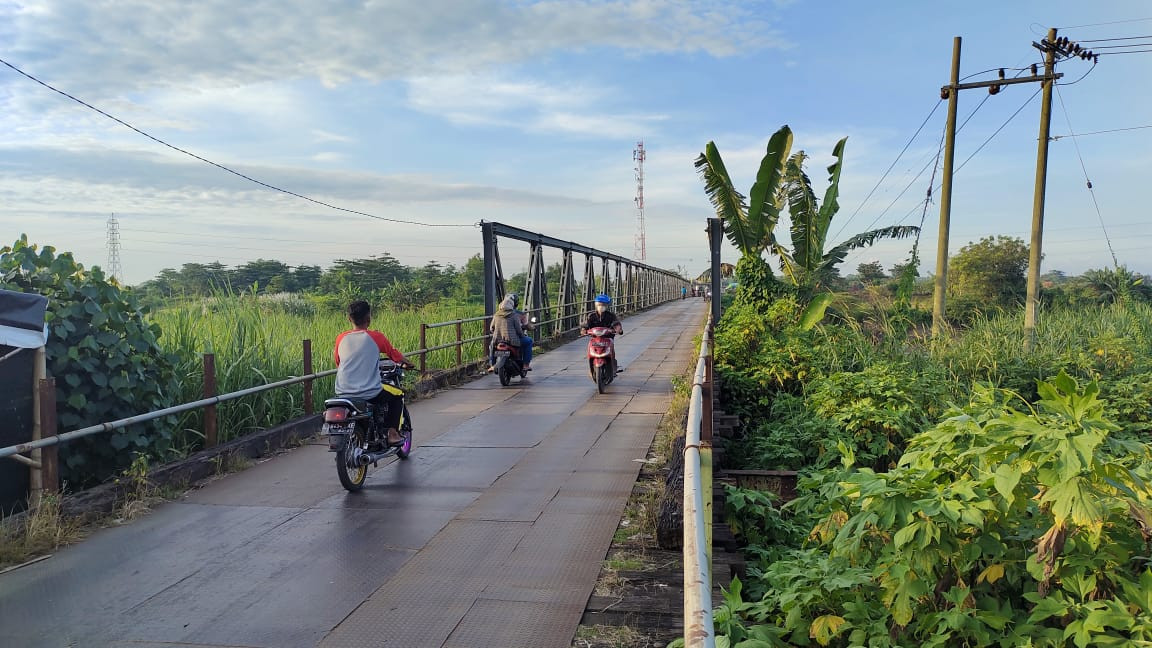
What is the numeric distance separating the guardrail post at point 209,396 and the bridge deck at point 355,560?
0.46m

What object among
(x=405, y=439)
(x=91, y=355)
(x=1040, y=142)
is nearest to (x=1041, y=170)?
(x=1040, y=142)

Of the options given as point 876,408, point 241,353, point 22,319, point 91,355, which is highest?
point 22,319

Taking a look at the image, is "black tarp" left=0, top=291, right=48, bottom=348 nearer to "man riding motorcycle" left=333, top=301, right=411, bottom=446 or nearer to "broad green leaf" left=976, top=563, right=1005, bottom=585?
"man riding motorcycle" left=333, top=301, right=411, bottom=446

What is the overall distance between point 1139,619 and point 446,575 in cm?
315

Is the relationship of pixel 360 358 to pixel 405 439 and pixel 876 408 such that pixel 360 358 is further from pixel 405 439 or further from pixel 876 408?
pixel 876 408

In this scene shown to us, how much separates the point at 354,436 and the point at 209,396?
1.55 m

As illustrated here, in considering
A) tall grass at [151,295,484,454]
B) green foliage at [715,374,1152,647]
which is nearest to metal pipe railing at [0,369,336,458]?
tall grass at [151,295,484,454]

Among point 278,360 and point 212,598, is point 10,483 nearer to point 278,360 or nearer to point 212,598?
point 212,598

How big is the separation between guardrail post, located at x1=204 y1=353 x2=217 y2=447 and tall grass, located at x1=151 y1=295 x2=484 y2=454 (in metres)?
0.20

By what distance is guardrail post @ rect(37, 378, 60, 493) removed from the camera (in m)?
5.16

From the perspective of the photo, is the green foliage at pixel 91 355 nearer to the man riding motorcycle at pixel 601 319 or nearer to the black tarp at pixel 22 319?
the black tarp at pixel 22 319

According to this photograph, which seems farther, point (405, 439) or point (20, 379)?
point (405, 439)

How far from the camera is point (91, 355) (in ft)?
19.2

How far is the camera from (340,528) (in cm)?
534
